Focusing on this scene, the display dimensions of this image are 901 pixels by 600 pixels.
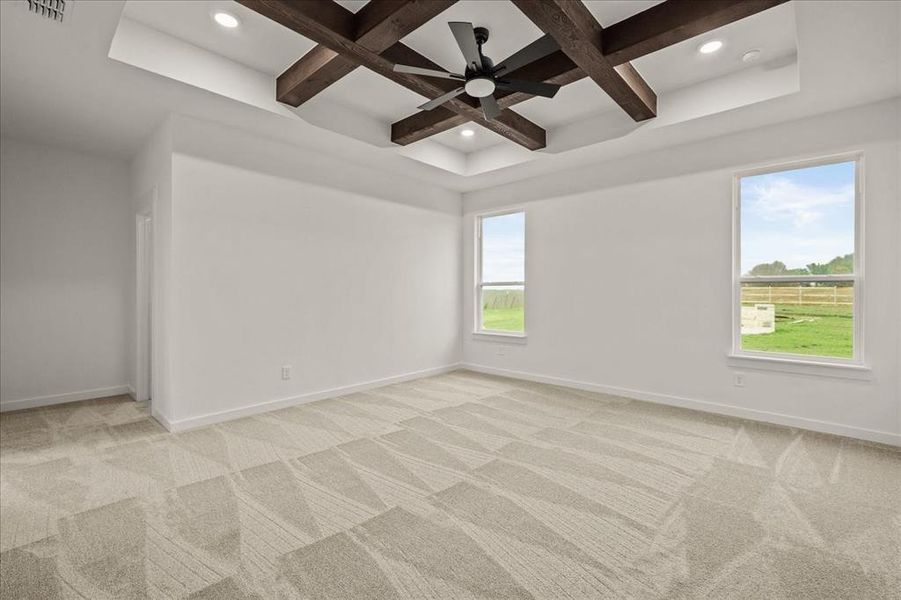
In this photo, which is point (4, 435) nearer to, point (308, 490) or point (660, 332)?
point (308, 490)

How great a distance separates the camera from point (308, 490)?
252 centimetres

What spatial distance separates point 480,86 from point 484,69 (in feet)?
0.42

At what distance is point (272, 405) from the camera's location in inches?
163

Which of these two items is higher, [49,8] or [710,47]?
[710,47]

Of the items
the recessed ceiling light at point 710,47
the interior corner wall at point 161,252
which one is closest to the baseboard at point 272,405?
the interior corner wall at point 161,252

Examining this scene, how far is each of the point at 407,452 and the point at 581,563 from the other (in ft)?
5.12

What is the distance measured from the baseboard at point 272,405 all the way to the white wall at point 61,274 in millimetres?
1508

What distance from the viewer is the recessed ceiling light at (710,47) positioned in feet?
9.81

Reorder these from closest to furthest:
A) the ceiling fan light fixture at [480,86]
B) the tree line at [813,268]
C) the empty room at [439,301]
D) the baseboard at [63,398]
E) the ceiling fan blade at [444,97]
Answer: the empty room at [439,301] → the ceiling fan light fixture at [480,86] → the ceiling fan blade at [444,97] → the tree line at [813,268] → the baseboard at [63,398]

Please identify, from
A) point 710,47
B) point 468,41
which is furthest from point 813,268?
point 468,41

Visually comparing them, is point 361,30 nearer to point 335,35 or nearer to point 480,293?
point 335,35

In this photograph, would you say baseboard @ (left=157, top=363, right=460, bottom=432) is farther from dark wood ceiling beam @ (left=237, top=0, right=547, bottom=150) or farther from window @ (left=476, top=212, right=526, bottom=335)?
dark wood ceiling beam @ (left=237, top=0, right=547, bottom=150)

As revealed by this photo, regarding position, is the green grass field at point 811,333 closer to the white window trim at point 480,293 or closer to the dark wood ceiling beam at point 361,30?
the white window trim at point 480,293

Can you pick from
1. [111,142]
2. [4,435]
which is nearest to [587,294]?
[111,142]
